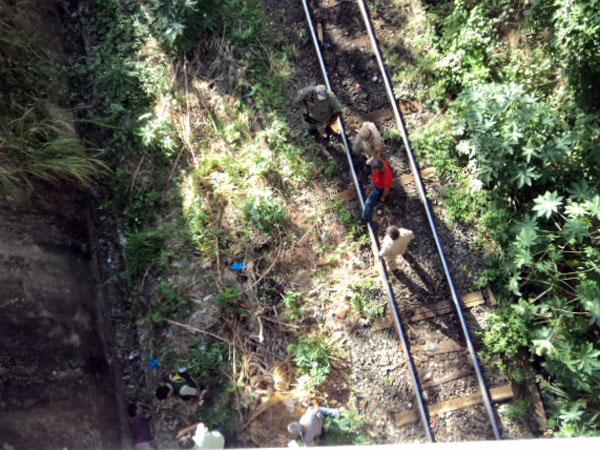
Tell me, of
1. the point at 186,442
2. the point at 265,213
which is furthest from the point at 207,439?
the point at 265,213

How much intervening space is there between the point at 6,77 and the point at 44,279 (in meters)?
2.90

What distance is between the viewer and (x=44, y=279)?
21.3 ft

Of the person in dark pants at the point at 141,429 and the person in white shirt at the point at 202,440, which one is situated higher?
the person in dark pants at the point at 141,429

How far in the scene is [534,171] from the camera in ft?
20.7

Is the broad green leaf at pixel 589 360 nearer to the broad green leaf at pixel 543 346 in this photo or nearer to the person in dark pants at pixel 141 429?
the broad green leaf at pixel 543 346

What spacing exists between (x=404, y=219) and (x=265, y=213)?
1887mm

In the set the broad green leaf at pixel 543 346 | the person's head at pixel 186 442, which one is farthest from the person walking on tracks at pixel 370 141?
the person's head at pixel 186 442

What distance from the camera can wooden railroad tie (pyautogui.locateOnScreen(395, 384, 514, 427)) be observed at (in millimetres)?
6204

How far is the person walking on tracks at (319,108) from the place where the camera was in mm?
6625

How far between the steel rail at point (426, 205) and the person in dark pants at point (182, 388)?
3.39 m

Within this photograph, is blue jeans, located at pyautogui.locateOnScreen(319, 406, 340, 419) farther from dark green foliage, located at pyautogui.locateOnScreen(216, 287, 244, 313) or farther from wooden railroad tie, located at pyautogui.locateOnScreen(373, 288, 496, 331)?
dark green foliage, located at pyautogui.locateOnScreen(216, 287, 244, 313)

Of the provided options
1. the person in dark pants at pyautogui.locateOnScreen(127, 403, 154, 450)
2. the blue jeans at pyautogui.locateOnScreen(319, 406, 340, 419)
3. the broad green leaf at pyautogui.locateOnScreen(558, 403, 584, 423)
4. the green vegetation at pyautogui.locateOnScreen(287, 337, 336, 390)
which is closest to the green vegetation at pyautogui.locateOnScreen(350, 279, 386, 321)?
the green vegetation at pyautogui.locateOnScreen(287, 337, 336, 390)

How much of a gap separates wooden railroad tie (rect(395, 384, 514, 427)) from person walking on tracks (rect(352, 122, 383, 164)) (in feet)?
10.1

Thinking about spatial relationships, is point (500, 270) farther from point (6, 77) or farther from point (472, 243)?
point (6, 77)
